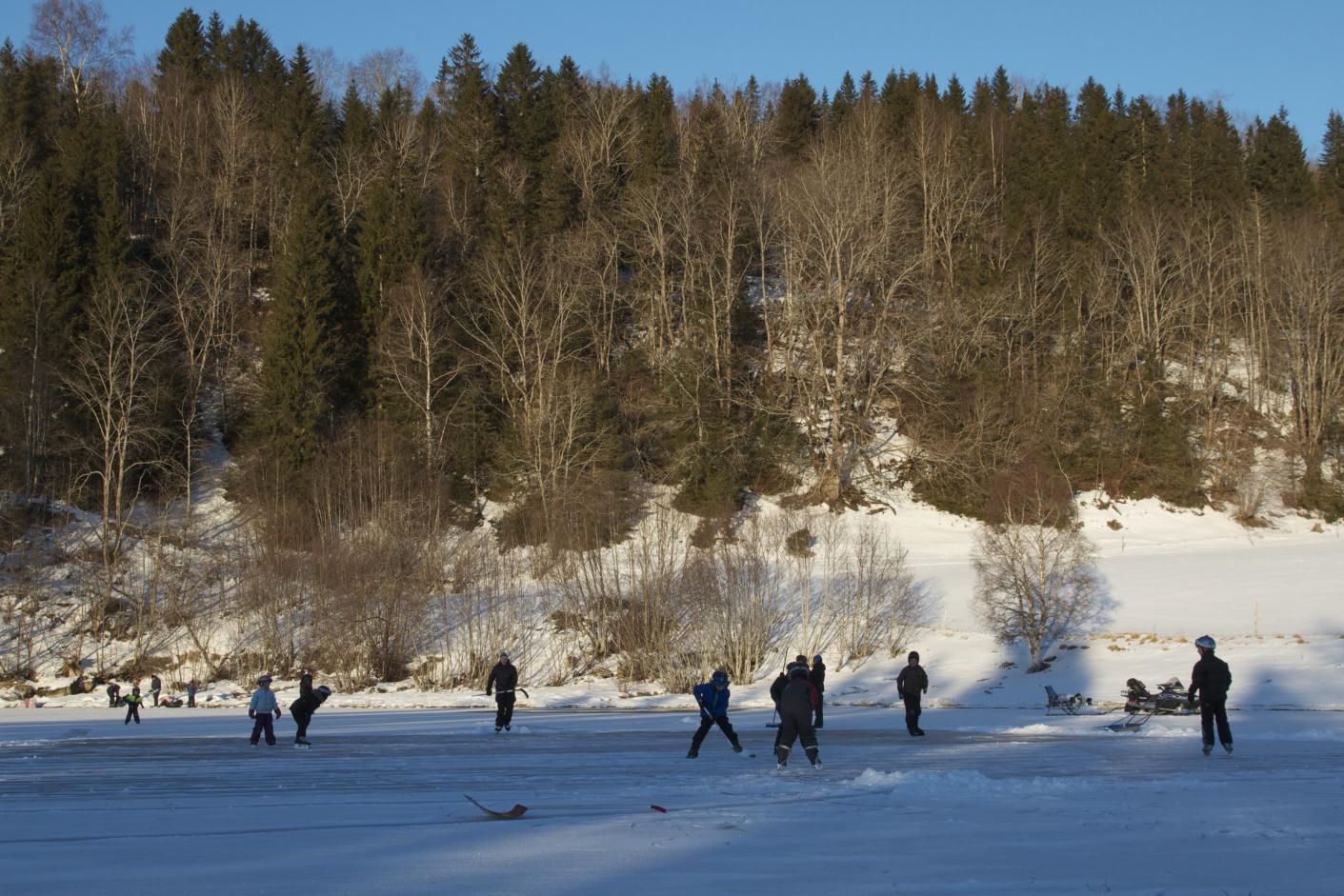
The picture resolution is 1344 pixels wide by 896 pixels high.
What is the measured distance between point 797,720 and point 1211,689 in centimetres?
597

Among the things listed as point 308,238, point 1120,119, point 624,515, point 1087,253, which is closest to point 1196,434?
point 1087,253

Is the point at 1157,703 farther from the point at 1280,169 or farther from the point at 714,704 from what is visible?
the point at 1280,169

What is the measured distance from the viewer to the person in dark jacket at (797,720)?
45.8ft

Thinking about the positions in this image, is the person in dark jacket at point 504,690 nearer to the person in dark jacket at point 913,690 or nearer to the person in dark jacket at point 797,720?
the person in dark jacket at point 913,690

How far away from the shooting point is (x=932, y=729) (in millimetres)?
21969

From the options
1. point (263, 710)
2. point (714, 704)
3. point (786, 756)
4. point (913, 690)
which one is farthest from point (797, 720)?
point (263, 710)

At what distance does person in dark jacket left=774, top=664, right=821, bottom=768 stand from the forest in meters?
22.5

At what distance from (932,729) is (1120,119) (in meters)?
84.2

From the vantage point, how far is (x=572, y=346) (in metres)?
58.9

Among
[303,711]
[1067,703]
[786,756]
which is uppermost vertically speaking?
[303,711]

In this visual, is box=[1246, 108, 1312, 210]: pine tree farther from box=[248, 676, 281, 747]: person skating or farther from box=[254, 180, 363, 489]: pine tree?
box=[248, 676, 281, 747]: person skating

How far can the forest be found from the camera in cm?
4166

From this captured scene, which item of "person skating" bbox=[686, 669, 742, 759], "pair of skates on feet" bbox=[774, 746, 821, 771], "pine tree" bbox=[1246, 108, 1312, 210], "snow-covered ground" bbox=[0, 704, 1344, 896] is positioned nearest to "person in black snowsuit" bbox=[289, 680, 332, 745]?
"snow-covered ground" bbox=[0, 704, 1344, 896]

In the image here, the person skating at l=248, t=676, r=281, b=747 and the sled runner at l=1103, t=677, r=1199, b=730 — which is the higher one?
the person skating at l=248, t=676, r=281, b=747
